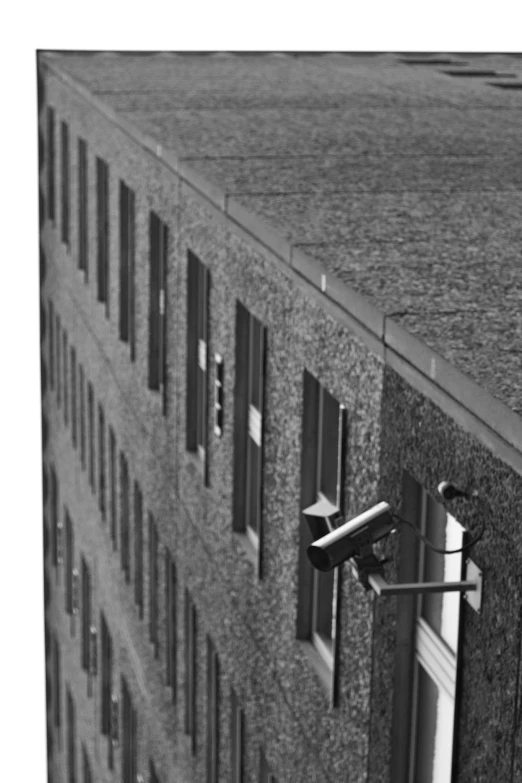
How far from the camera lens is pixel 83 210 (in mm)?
25266

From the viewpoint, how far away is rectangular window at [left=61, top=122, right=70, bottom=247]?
26.6m

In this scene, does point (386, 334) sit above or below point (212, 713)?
above

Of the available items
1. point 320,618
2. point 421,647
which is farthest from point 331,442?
point 421,647

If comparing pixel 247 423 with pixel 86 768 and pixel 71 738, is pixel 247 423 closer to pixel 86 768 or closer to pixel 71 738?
pixel 86 768

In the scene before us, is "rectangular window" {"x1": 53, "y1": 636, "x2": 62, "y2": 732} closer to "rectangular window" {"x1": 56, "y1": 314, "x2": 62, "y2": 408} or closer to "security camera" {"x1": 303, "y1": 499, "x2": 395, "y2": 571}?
"rectangular window" {"x1": 56, "y1": 314, "x2": 62, "y2": 408}

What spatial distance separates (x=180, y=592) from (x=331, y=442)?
6.88m

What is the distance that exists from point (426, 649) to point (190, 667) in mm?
8582

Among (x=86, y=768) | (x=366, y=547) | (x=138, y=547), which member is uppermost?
(x=366, y=547)

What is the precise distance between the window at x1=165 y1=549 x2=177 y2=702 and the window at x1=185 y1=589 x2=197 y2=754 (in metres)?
0.76

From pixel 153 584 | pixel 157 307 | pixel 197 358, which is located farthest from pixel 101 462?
pixel 197 358

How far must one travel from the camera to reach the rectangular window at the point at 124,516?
22.5 meters

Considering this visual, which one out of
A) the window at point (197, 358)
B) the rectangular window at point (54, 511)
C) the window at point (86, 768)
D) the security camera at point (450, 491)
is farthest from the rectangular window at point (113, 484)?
the security camera at point (450, 491)

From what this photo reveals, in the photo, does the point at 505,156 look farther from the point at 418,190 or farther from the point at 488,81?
the point at 488,81

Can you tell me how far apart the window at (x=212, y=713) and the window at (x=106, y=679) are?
10.3 metres
